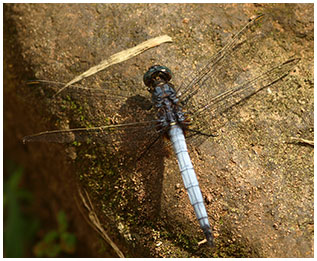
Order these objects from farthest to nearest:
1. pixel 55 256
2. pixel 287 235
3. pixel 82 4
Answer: pixel 55 256 < pixel 82 4 < pixel 287 235

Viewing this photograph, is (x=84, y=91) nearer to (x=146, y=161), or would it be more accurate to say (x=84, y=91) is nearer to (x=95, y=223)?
(x=146, y=161)

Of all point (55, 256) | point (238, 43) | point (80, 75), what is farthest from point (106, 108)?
point (55, 256)

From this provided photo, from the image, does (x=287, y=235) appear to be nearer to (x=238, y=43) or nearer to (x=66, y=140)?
(x=238, y=43)

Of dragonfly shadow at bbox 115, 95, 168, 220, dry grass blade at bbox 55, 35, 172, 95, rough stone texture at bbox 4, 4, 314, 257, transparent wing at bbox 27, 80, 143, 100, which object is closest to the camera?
rough stone texture at bbox 4, 4, 314, 257

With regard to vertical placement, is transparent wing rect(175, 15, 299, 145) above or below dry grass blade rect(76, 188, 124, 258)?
above

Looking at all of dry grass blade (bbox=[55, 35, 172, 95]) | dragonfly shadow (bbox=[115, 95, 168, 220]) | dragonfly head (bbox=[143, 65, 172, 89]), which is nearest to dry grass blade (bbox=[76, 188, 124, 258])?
dragonfly shadow (bbox=[115, 95, 168, 220])

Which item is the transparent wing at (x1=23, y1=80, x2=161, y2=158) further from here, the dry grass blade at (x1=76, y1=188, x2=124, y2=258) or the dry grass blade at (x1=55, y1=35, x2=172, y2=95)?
the dry grass blade at (x1=76, y1=188, x2=124, y2=258)

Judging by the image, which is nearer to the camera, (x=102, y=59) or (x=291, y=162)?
(x=291, y=162)
